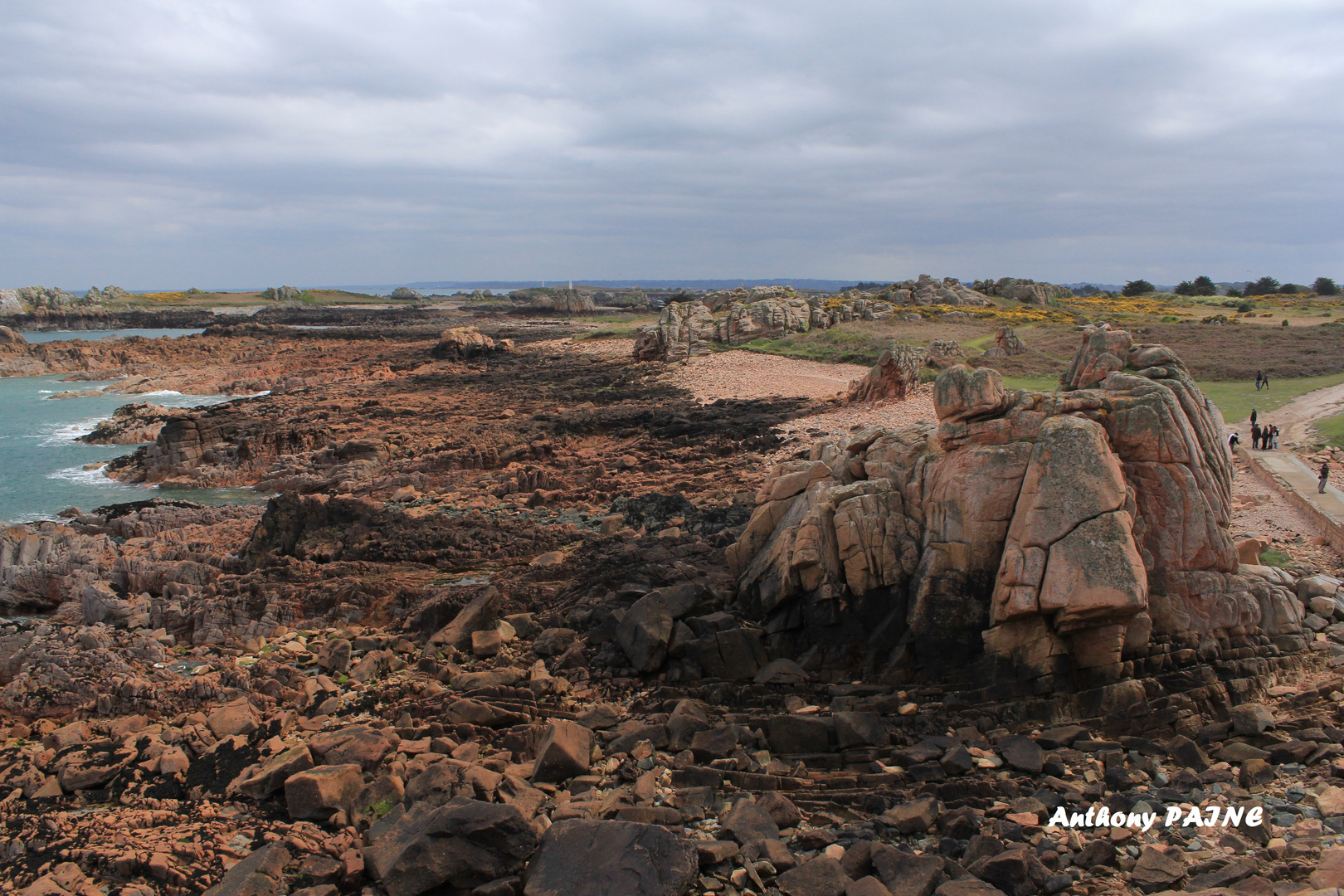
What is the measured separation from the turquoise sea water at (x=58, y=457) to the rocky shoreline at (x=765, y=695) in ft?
29.1

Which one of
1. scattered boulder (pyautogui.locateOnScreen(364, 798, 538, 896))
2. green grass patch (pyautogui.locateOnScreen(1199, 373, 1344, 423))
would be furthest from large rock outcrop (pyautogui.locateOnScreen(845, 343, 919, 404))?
scattered boulder (pyautogui.locateOnScreen(364, 798, 538, 896))

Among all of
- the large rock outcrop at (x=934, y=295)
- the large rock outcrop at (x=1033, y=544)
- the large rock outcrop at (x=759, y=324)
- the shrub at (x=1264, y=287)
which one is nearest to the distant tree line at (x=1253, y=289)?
the shrub at (x=1264, y=287)

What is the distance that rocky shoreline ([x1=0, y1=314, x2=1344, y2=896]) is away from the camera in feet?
19.6

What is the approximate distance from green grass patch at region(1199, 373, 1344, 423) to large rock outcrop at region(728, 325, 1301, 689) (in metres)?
16.2

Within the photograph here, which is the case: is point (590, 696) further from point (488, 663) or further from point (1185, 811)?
point (1185, 811)

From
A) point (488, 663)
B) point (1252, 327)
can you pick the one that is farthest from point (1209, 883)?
point (1252, 327)

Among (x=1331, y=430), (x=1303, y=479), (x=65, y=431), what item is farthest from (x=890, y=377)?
(x=65, y=431)

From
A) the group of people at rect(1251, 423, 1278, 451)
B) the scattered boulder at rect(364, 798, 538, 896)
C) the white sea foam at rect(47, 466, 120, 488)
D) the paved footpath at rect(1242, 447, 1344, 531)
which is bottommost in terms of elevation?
the white sea foam at rect(47, 466, 120, 488)

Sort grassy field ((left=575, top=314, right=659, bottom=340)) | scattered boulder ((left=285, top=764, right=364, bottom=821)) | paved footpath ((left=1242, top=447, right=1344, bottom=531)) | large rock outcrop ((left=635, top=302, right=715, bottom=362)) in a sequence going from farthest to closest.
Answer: grassy field ((left=575, top=314, right=659, bottom=340)), large rock outcrop ((left=635, top=302, right=715, bottom=362)), paved footpath ((left=1242, top=447, right=1344, bottom=531)), scattered boulder ((left=285, top=764, right=364, bottom=821))

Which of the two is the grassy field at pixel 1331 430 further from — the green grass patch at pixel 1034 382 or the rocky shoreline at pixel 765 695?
the rocky shoreline at pixel 765 695

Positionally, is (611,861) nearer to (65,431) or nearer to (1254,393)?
(1254,393)

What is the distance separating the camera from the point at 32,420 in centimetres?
3503

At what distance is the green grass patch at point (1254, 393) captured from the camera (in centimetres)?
2328

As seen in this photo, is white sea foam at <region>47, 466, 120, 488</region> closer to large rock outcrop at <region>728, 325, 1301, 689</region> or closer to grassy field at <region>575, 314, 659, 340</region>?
large rock outcrop at <region>728, 325, 1301, 689</region>
